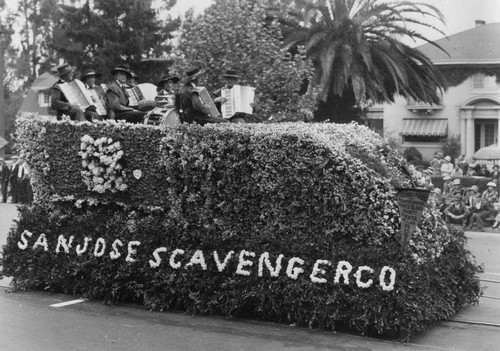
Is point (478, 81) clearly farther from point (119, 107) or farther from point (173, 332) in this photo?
point (173, 332)

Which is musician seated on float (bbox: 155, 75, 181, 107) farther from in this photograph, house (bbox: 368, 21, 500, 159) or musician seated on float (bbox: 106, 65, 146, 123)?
house (bbox: 368, 21, 500, 159)

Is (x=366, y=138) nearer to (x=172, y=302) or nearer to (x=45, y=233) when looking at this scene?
(x=172, y=302)

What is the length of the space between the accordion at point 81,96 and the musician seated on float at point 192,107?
179 cm

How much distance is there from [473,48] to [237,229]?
41963 mm

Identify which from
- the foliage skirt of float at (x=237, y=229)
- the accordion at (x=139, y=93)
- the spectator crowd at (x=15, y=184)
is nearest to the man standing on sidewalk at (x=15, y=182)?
the spectator crowd at (x=15, y=184)

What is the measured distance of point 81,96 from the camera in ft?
37.9

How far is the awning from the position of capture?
1928 inches

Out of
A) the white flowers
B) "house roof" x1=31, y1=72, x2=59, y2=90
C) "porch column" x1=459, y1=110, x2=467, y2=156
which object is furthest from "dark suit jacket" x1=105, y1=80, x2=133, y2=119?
"house roof" x1=31, y1=72, x2=59, y2=90

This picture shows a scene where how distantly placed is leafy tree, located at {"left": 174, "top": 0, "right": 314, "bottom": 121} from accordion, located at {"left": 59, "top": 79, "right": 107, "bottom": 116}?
522 centimetres

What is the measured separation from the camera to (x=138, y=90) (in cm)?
1324

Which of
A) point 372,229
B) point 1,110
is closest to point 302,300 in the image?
point 372,229

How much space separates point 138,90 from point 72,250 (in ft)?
13.0

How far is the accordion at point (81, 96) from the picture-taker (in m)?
11.4

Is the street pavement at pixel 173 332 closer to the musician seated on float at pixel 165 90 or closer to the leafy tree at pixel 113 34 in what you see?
the musician seated on float at pixel 165 90
